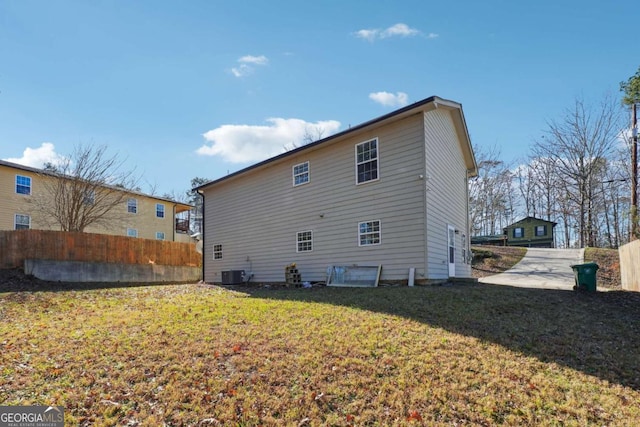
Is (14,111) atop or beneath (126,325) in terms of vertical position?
atop

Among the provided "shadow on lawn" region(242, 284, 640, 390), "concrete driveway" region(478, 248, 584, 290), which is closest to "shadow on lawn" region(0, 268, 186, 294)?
"shadow on lawn" region(242, 284, 640, 390)

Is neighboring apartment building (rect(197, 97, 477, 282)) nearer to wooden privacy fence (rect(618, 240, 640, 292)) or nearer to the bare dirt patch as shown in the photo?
the bare dirt patch

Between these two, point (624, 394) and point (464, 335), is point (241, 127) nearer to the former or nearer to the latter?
point (464, 335)

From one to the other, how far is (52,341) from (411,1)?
11.3m

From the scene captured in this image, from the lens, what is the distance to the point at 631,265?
11.2 m

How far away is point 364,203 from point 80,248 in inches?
460

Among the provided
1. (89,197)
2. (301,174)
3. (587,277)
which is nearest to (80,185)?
(89,197)

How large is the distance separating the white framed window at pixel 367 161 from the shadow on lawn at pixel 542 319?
155 inches

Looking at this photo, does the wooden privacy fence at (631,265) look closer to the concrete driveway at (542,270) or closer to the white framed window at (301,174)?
the concrete driveway at (542,270)

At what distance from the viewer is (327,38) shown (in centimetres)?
1094

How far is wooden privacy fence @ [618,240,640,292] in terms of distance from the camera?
410 inches

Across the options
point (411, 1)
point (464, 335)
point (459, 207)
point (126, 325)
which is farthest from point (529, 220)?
point (126, 325)

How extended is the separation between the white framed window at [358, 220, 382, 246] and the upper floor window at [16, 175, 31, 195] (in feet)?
64.4

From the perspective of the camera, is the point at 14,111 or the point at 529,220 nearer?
the point at 14,111
